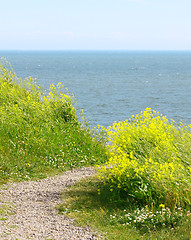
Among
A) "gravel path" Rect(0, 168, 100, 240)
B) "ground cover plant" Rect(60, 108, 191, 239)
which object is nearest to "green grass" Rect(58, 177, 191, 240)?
"ground cover plant" Rect(60, 108, 191, 239)

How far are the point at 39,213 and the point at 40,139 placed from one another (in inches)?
187

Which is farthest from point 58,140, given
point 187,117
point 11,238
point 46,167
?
point 187,117

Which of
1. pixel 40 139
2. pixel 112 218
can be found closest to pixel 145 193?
pixel 112 218

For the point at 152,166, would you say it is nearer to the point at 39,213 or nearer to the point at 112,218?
the point at 112,218

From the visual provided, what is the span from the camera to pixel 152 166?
8.07m

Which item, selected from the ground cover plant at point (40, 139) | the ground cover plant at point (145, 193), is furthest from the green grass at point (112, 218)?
the ground cover plant at point (40, 139)

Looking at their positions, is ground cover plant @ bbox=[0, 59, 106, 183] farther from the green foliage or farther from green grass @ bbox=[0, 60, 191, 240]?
the green foliage

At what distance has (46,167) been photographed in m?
12.0

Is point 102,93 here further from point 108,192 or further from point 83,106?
point 108,192

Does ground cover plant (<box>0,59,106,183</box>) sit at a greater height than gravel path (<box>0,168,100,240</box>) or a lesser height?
greater

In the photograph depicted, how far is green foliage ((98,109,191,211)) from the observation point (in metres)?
7.84

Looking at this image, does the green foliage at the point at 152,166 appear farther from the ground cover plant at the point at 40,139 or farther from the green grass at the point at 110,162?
the ground cover plant at the point at 40,139

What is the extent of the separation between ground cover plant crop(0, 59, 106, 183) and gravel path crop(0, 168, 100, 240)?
0.79 meters

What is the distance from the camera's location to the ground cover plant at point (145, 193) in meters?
7.28
